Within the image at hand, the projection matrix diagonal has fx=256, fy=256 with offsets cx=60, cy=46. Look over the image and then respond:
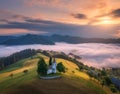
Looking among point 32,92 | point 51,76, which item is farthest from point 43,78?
point 32,92

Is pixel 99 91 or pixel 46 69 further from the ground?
pixel 46 69

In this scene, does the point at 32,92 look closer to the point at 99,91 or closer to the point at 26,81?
the point at 26,81

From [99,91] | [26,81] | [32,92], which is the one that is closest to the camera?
[32,92]

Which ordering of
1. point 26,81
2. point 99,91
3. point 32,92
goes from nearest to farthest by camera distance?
point 32,92 < point 26,81 < point 99,91

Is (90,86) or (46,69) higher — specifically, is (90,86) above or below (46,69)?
below

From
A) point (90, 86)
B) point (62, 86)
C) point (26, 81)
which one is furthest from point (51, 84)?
point (90, 86)

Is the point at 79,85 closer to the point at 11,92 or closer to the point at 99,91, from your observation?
the point at 99,91

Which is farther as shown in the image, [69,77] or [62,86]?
[69,77]

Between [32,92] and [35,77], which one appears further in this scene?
[35,77]
